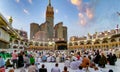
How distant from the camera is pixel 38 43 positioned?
10019cm

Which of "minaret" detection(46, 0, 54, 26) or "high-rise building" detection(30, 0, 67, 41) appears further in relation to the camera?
"minaret" detection(46, 0, 54, 26)

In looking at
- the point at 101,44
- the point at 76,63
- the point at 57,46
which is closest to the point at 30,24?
the point at 57,46

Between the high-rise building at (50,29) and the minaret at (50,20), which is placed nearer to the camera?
the high-rise building at (50,29)

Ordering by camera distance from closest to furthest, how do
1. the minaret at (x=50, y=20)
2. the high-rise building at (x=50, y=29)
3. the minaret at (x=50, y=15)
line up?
the high-rise building at (x=50, y=29), the minaret at (x=50, y=20), the minaret at (x=50, y=15)

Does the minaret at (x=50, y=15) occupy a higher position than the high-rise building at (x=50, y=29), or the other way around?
the minaret at (x=50, y=15)

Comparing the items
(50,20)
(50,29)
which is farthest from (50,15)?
(50,29)

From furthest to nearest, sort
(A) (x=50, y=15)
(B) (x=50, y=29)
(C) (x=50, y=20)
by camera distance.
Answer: (A) (x=50, y=15) → (C) (x=50, y=20) → (B) (x=50, y=29)

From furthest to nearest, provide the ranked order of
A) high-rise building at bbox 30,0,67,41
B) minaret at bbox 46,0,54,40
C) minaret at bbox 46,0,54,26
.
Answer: minaret at bbox 46,0,54,26, minaret at bbox 46,0,54,40, high-rise building at bbox 30,0,67,41

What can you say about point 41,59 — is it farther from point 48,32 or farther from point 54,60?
point 48,32

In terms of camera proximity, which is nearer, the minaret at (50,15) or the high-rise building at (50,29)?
the high-rise building at (50,29)

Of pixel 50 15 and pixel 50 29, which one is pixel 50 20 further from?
pixel 50 29

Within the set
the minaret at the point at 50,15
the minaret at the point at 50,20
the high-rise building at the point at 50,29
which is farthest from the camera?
the minaret at the point at 50,15

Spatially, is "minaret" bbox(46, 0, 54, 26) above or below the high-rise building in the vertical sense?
above

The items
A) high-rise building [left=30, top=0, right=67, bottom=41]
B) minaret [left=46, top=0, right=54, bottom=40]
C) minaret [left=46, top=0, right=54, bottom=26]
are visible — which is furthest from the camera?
minaret [left=46, top=0, right=54, bottom=26]
